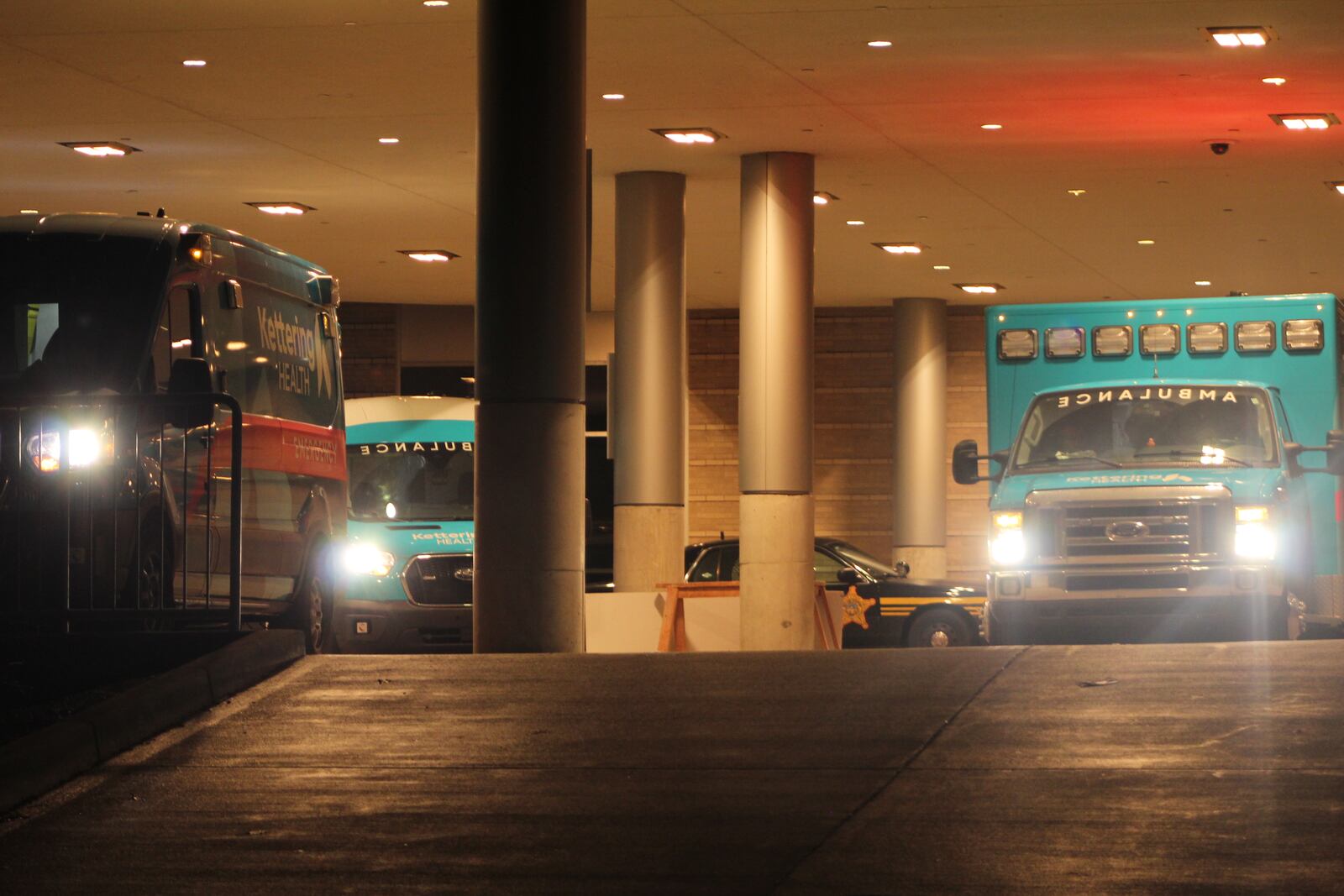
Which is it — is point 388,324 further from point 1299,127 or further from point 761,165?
point 1299,127

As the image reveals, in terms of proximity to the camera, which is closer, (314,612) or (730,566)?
(314,612)

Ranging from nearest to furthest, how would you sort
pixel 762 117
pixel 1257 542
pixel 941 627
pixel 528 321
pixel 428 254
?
pixel 528 321 → pixel 1257 542 → pixel 762 117 → pixel 941 627 → pixel 428 254

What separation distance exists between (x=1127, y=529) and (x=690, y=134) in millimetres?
8528

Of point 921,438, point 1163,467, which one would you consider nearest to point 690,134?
point 1163,467

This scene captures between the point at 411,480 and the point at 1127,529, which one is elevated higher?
the point at 411,480

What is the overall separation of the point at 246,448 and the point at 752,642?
9371 mm

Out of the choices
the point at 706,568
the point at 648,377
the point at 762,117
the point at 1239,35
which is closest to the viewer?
the point at 1239,35

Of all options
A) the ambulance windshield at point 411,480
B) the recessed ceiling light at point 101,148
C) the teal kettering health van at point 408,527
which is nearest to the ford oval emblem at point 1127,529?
the teal kettering health van at point 408,527

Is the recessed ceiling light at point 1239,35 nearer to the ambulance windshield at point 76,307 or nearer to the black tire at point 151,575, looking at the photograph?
the ambulance windshield at point 76,307

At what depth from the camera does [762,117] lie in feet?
69.2

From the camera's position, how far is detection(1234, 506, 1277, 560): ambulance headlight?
1473 cm

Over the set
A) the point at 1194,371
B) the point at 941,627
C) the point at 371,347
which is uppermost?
the point at 371,347

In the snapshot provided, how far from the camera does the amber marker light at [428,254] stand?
30.6 m

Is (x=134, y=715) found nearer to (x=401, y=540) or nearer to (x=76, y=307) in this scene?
(x=76, y=307)
